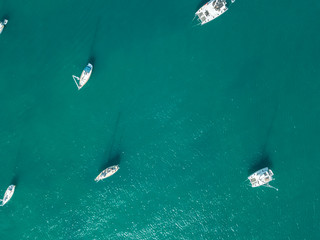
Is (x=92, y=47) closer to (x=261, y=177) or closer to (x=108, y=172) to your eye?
(x=108, y=172)

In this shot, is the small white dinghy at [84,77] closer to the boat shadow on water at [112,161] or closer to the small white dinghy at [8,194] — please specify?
the boat shadow on water at [112,161]

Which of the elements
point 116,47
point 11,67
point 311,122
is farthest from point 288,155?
point 11,67

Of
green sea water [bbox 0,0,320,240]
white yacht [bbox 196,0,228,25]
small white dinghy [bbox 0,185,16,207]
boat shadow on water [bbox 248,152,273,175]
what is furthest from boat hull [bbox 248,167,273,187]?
small white dinghy [bbox 0,185,16,207]

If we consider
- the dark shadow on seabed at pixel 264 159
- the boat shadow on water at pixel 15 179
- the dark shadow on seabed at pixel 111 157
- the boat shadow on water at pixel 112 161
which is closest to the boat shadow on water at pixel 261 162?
the dark shadow on seabed at pixel 264 159

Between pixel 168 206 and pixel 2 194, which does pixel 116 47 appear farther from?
pixel 2 194

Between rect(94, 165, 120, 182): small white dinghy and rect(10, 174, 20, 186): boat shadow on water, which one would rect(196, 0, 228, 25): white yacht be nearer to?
rect(94, 165, 120, 182): small white dinghy

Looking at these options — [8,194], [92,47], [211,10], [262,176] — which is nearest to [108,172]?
[8,194]
